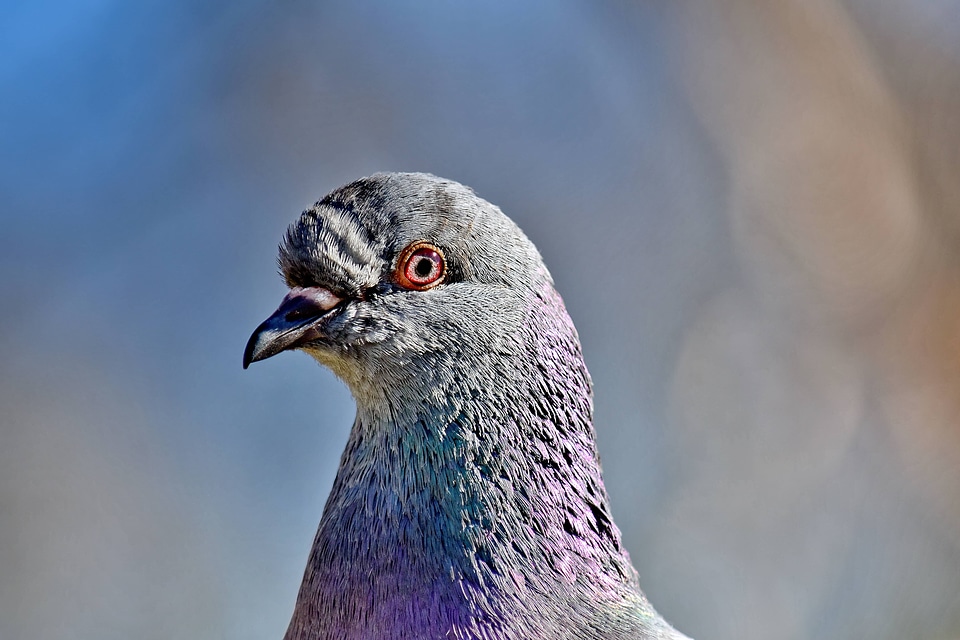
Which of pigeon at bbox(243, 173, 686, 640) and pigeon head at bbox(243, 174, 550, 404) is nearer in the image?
pigeon at bbox(243, 173, 686, 640)

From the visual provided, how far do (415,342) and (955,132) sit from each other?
5753mm

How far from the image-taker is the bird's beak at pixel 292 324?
197 centimetres

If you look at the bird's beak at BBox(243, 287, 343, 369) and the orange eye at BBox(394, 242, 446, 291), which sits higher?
the orange eye at BBox(394, 242, 446, 291)

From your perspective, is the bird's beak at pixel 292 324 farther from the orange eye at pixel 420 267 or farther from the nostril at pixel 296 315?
the orange eye at pixel 420 267

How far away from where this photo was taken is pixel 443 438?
2.08 m

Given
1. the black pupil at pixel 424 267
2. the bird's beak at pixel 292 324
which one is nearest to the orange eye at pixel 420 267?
the black pupil at pixel 424 267

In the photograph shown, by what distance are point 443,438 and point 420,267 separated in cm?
38

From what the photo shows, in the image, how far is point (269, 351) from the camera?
78.2 inches

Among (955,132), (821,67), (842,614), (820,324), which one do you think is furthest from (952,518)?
(821,67)

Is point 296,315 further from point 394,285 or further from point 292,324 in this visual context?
point 394,285

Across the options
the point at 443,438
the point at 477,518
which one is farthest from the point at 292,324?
the point at 477,518

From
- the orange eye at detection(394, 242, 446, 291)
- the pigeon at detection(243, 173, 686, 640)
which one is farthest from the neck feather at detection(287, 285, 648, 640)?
the orange eye at detection(394, 242, 446, 291)

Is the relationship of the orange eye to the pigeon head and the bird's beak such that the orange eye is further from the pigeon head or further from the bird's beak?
the bird's beak

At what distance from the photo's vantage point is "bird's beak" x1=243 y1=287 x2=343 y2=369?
1972mm
